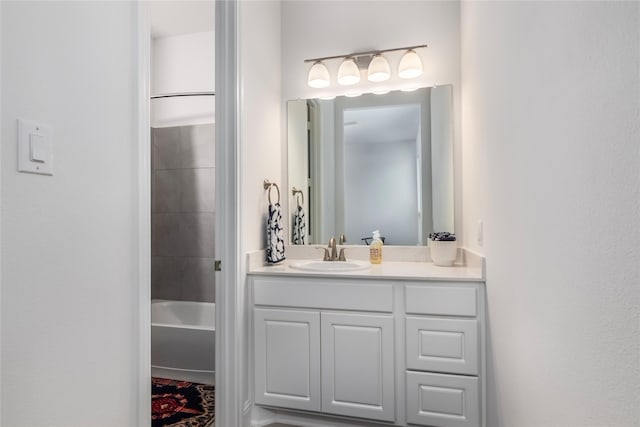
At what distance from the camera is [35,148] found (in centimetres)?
79

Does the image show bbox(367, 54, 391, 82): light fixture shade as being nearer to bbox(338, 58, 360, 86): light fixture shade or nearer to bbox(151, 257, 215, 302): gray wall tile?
bbox(338, 58, 360, 86): light fixture shade

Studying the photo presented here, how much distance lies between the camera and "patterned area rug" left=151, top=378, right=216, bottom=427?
79.0 inches

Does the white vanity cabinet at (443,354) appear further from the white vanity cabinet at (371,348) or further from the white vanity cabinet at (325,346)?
the white vanity cabinet at (325,346)

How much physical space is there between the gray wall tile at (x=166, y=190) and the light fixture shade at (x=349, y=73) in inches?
66.4

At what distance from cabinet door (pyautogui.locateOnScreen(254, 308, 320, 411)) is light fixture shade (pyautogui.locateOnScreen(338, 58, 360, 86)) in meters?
1.55

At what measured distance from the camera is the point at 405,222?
7.77 feet

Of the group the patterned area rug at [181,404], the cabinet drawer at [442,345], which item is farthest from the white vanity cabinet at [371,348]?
the patterned area rug at [181,404]

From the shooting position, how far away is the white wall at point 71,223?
76cm

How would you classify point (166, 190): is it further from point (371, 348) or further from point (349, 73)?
point (371, 348)

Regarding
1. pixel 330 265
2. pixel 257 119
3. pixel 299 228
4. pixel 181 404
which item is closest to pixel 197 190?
pixel 299 228

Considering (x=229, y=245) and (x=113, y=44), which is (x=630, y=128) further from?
(x=229, y=245)

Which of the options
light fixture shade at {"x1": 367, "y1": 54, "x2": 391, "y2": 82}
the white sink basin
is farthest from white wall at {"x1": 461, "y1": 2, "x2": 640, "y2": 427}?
light fixture shade at {"x1": 367, "y1": 54, "x2": 391, "y2": 82}

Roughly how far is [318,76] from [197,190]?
147 cm

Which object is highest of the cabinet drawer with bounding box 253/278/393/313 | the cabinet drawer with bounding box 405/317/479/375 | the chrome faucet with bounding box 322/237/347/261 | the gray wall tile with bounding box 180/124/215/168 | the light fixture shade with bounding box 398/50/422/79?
the light fixture shade with bounding box 398/50/422/79
